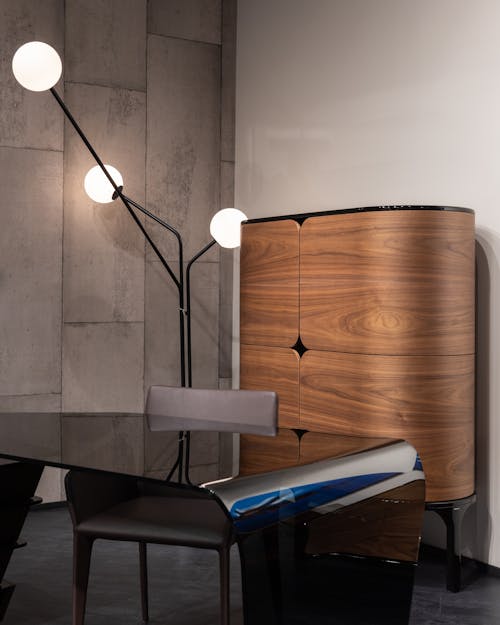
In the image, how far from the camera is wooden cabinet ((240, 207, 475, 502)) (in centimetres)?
348

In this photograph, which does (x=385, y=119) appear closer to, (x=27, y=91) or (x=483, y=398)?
(x=483, y=398)

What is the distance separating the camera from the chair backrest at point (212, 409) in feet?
9.75

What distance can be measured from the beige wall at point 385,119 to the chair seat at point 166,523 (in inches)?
62.7

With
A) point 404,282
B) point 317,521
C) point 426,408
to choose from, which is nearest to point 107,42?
point 404,282

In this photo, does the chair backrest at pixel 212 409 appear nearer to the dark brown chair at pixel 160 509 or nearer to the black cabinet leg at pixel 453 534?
the dark brown chair at pixel 160 509

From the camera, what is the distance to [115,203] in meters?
4.93

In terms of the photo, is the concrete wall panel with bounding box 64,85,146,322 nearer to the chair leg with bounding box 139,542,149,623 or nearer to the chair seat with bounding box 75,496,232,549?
the chair leg with bounding box 139,542,149,623

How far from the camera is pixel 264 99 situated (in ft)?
16.7

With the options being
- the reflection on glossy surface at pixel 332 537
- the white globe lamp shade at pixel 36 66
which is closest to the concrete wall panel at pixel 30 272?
the white globe lamp shade at pixel 36 66

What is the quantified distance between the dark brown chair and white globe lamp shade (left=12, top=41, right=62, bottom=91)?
1.75 metres

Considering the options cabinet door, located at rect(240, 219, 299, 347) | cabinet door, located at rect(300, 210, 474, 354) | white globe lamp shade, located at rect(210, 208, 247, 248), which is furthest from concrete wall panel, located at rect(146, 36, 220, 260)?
cabinet door, located at rect(300, 210, 474, 354)

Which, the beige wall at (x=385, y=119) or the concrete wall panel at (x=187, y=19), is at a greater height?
the concrete wall panel at (x=187, y=19)

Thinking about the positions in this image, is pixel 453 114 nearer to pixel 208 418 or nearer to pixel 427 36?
pixel 427 36

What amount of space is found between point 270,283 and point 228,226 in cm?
54
